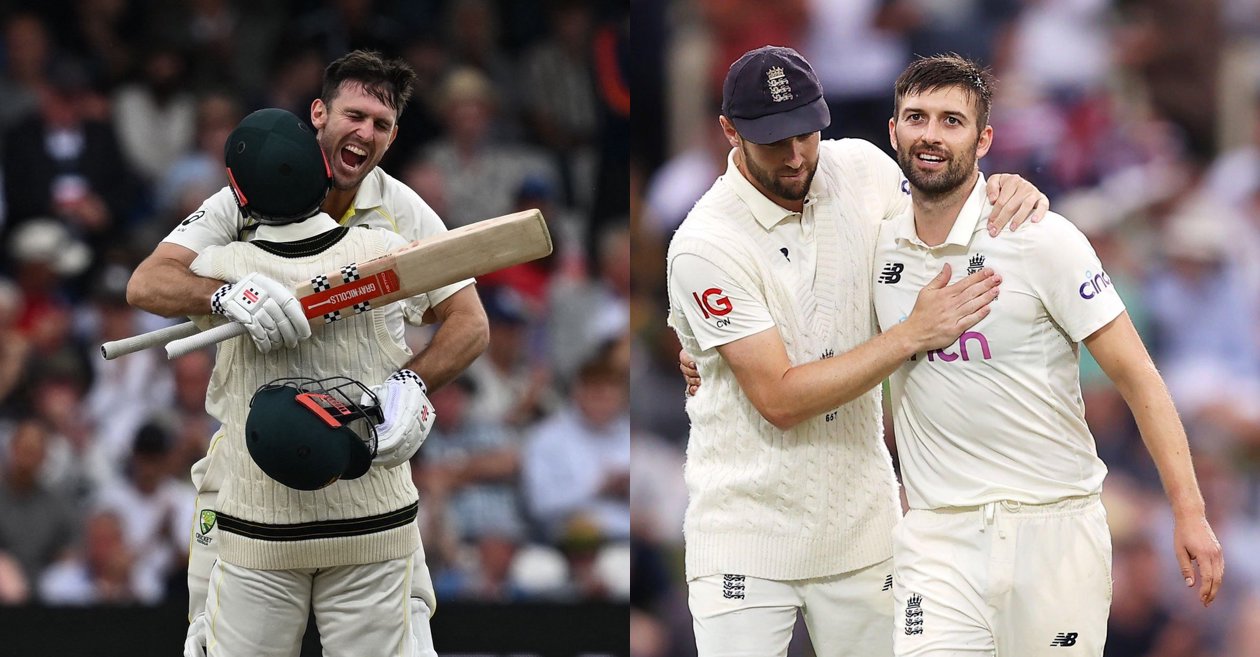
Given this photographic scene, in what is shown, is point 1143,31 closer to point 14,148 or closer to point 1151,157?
point 1151,157

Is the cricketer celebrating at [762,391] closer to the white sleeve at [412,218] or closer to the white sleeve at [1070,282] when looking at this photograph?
the white sleeve at [1070,282]

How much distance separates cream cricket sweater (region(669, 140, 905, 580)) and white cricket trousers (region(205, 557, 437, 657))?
0.70 meters

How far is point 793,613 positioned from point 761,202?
0.92 meters

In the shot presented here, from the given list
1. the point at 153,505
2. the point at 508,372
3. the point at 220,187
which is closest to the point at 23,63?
the point at 220,187

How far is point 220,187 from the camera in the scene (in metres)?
7.42

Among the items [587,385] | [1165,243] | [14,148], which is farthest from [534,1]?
[1165,243]

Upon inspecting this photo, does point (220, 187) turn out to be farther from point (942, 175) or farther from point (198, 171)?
point (942, 175)

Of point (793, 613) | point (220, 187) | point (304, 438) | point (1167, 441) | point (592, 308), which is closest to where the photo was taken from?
point (304, 438)

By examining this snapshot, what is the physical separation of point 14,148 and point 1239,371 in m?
5.78

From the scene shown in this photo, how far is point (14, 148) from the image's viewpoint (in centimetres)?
729

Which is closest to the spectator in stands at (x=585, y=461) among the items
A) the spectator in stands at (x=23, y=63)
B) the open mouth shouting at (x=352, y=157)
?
the spectator in stands at (x=23, y=63)

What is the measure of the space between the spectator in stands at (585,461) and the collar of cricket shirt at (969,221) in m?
3.62

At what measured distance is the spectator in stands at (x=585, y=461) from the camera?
22.0ft

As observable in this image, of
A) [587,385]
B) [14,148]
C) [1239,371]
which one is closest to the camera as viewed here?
[1239,371]
